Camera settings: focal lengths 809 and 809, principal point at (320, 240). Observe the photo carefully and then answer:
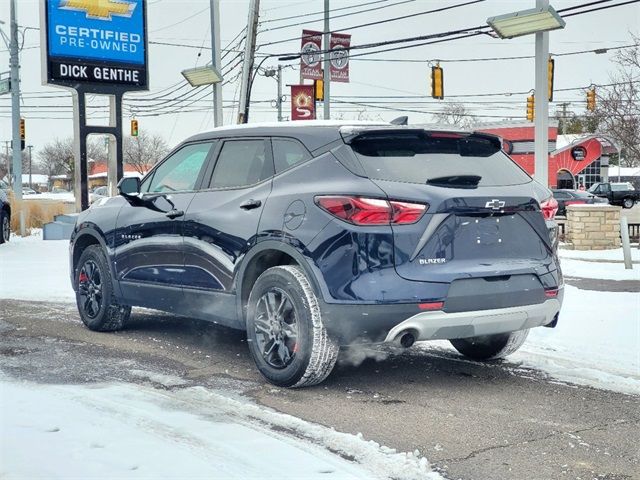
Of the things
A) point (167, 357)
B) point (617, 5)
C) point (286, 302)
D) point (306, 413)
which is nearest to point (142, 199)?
point (167, 357)

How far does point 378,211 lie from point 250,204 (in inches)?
43.7

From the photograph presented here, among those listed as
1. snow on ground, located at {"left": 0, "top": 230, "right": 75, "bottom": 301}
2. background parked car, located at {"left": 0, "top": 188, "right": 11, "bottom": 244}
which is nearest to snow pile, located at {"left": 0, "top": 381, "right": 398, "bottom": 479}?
snow on ground, located at {"left": 0, "top": 230, "right": 75, "bottom": 301}

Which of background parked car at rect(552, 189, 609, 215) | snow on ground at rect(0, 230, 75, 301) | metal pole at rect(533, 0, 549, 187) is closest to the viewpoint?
snow on ground at rect(0, 230, 75, 301)

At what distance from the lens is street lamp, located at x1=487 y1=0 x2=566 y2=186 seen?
46.4 feet

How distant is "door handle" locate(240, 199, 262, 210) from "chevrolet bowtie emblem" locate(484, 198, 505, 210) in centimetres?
151

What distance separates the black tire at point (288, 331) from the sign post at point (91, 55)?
18092mm

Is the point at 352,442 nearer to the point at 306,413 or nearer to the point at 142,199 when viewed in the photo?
the point at 306,413

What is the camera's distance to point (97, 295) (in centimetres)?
734

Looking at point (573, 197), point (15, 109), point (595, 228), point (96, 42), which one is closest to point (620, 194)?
point (573, 197)

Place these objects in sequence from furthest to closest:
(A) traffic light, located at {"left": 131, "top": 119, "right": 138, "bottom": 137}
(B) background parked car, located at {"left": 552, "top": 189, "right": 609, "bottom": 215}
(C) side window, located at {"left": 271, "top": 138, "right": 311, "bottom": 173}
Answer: (A) traffic light, located at {"left": 131, "top": 119, "right": 138, "bottom": 137} < (B) background parked car, located at {"left": 552, "top": 189, "right": 609, "bottom": 215} < (C) side window, located at {"left": 271, "top": 138, "right": 311, "bottom": 173}

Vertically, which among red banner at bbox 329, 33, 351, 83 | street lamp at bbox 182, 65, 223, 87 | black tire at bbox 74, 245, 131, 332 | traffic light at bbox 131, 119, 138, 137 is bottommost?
black tire at bbox 74, 245, 131, 332

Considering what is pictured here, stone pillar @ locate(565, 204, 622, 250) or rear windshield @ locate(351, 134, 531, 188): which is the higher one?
rear windshield @ locate(351, 134, 531, 188)

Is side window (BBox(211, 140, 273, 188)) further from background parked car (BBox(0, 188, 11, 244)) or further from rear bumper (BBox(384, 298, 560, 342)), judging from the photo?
background parked car (BBox(0, 188, 11, 244))

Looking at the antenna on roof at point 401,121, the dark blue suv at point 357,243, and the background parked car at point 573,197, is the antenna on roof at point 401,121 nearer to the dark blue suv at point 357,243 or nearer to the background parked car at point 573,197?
the dark blue suv at point 357,243
